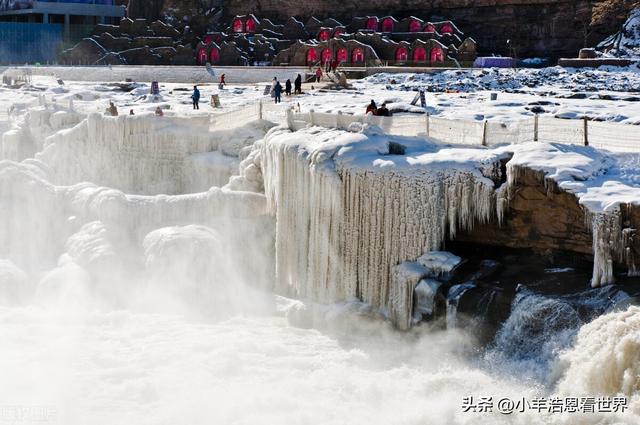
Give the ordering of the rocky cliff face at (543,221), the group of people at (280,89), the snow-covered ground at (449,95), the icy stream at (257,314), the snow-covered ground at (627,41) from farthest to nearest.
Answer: the snow-covered ground at (627,41), the group of people at (280,89), the snow-covered ground at (449,95), the rocky cliff face at (543,221), the icy stream at (257,314)

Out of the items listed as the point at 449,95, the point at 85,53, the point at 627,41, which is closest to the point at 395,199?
the point at 449,95

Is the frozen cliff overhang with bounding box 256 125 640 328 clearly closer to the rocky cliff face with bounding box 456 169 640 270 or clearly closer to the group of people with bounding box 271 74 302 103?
the rocky cliff face with bounding box 456 169 640 270

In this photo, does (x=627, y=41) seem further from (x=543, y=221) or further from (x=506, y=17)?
(x=543, y=221)

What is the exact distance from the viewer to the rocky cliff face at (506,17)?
2215 inches

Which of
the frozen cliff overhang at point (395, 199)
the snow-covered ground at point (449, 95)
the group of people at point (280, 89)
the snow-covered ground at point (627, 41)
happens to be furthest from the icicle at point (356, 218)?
the snow-covered ground at point (627, 41)

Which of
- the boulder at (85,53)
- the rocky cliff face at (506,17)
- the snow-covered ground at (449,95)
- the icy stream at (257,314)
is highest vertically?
the rocky cliff face at (506,17)

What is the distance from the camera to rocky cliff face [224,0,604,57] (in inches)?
2215

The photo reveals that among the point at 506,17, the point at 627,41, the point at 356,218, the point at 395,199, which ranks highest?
the point at 506,17

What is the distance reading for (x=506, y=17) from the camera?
5897 centimetres

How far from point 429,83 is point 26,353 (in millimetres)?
24905

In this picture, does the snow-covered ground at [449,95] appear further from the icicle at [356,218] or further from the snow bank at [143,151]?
the icicle at [356,218]

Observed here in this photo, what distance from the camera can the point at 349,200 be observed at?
17.1 meters

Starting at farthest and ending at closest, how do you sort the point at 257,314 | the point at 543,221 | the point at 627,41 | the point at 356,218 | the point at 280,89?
the point at 627,41 → the point at 280,89 → the point at 257,314 → the point at 356,218 → the point at 543,221

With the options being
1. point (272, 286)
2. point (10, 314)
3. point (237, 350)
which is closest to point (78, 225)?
point (10, 314)
